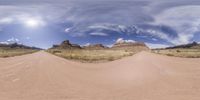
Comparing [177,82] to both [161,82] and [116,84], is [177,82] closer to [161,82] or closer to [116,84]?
[161,82]

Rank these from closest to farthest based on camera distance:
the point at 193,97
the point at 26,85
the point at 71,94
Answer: the point at 193,97
the point at 71,94
the point at 26,85

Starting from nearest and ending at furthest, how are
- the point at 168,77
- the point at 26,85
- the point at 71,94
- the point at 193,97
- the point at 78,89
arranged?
the point at 193,97 < the point at 71,94 < the point at 78,89 < the point at 26,85 < the point at 168,77

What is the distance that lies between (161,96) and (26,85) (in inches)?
245

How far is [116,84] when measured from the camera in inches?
689

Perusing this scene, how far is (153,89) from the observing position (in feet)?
49.4

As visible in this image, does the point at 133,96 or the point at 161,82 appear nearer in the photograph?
the point at 133,96

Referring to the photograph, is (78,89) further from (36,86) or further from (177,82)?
(177,82)

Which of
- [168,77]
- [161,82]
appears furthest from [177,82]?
[168,77]

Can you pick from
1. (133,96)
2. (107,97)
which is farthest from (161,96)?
(107,97)

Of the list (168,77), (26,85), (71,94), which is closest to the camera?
(71,94)

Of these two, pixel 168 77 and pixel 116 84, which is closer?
pixel 116 84

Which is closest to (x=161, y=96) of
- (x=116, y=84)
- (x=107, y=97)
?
(x=107, y=97)

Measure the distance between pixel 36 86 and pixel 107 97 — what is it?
4.32 metres

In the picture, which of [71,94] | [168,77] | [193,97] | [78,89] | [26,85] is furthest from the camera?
[168,77]
